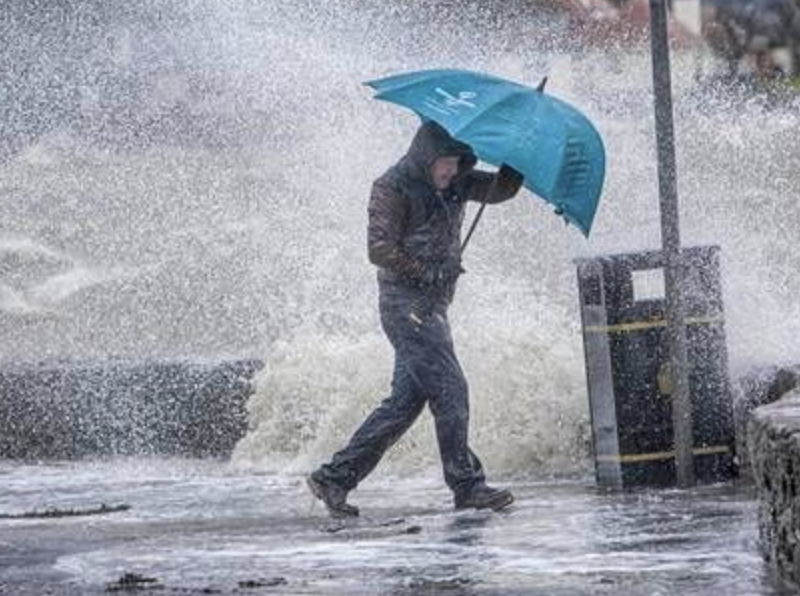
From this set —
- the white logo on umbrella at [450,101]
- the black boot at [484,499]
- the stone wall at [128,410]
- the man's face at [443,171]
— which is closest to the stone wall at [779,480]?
the black boot at [484,499]

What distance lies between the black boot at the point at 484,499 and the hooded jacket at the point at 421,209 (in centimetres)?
86

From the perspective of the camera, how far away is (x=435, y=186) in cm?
980

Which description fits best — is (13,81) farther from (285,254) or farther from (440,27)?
(285,254)

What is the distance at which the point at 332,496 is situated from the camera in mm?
10039

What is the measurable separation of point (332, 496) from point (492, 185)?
1.41 metres

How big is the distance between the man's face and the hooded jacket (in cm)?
2

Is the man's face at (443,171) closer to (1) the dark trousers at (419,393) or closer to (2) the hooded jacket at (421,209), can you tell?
(2) the hooded jacket at (421,209)

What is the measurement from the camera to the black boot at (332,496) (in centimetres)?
1000

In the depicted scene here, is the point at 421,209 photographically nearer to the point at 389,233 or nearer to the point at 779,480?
the point at 389,233

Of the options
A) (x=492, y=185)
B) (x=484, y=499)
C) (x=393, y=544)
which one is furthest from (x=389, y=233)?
(x=393, y=544)

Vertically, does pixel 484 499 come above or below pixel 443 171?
below

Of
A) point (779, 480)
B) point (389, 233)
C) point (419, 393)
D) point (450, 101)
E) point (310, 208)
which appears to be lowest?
point (779, 480)

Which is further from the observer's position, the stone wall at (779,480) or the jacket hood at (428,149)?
the jacket hood at (428,149)

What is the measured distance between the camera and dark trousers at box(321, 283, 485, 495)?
9.85 meters
